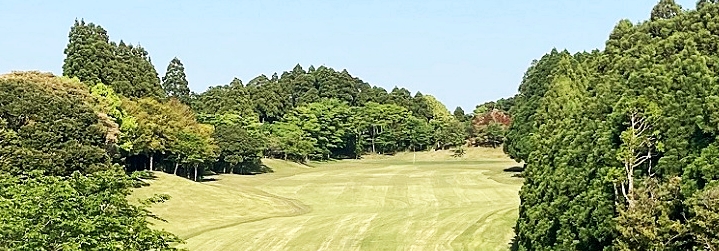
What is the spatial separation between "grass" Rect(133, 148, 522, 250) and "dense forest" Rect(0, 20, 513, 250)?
13.1 ft

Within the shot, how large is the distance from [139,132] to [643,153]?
137 feet

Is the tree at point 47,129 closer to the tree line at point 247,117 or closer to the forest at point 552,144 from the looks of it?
the forest at point 552,144

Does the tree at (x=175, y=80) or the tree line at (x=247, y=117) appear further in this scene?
the tree at (x=175, y=80)

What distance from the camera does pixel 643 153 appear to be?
21266 millimetres

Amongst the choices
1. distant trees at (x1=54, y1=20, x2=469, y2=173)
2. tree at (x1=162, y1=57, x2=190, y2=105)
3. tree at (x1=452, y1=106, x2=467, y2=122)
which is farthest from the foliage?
tree at (x1=452, y1=106, x2=467, y2=122)

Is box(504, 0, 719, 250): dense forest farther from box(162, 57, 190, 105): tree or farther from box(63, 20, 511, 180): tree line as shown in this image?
box(162, 57, 190, 105): tree

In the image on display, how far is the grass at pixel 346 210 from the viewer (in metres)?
33.7

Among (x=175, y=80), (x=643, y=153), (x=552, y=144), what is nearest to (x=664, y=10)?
(x=552, y=144)

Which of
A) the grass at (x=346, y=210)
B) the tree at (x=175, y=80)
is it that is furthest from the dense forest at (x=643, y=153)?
the tree at (x=175, y=80)

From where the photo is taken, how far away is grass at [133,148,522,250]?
33719 millimetres

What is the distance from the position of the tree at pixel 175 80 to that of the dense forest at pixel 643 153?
7971 centimetres

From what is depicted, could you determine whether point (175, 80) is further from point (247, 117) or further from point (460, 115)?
point (460, 115)

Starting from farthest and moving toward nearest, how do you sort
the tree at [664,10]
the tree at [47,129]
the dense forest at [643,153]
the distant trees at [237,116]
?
A: the distant trees at [237,116] < the tree at [47,129] < the tree at [664,10] < the dense forest at [643,153]

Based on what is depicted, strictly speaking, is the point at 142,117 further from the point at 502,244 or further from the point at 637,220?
the point at 637,220
